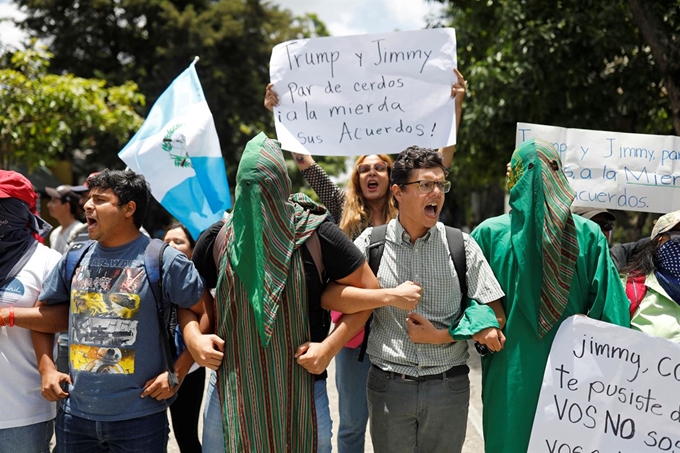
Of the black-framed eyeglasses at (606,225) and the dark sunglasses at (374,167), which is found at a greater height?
the dark sunglasses at (374,167)

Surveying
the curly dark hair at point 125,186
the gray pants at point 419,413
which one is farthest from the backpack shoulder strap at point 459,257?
the curly dark hair at point 125,186

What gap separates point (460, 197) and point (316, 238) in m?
26.0

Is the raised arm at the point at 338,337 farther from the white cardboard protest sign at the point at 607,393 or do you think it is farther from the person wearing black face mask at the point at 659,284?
the person wearing black face mask at the point at 659,284

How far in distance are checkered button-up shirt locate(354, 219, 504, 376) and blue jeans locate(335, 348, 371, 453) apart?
62 centimetres

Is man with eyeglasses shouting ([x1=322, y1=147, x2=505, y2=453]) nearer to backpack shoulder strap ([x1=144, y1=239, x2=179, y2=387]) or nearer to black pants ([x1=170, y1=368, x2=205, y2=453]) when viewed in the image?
backpack shoulder strap ([x1=144, y1=239, x2=179, y2=387])

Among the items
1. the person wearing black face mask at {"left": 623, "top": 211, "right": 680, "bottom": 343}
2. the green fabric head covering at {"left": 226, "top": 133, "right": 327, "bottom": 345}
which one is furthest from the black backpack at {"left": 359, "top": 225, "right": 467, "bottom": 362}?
the person wearing black face mask at {"left": 623, "top": 211, "right": 680, "bottom": 343}

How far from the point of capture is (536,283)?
2.84 m

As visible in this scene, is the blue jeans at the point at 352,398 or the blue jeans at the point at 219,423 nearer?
the blue jeans at the point at 219,423

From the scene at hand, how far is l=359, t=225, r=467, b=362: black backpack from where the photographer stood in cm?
293

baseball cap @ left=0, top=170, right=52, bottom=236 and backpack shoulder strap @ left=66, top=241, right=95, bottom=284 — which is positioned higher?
baseball cap @ left=0, top=170, right=52, bottom=236

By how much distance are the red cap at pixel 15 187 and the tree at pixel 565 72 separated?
22.8 feet

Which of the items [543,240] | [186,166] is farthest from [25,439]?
[543,240]

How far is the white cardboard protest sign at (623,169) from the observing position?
158 inches

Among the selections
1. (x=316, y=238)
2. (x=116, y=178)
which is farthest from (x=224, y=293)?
(x=116, y=178)
